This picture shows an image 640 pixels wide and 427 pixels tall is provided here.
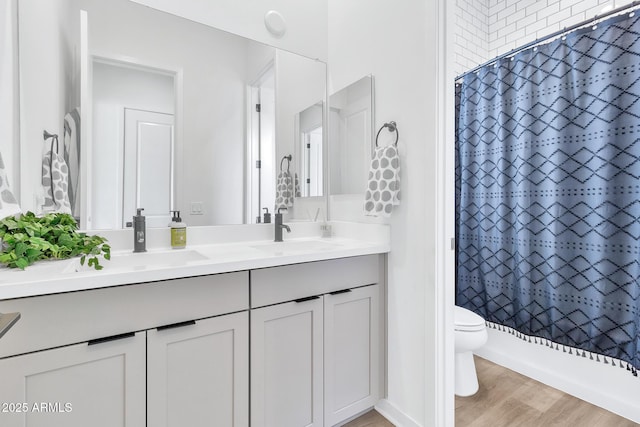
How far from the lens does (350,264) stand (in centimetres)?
153

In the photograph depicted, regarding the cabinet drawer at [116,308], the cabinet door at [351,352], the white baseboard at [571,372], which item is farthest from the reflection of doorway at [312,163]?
the white baseboard at [571,372]

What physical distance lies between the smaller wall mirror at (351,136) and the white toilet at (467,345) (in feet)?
3.15

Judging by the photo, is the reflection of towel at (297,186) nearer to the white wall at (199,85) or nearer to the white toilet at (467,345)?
the white wall at (199,85)

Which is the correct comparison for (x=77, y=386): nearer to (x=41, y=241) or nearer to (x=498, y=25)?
(x=41, y=241)

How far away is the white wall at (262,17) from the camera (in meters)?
1.65

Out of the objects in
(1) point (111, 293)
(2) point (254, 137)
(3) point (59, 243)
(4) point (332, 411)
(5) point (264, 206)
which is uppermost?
(2) point (254, 137)

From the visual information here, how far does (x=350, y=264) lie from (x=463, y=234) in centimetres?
121

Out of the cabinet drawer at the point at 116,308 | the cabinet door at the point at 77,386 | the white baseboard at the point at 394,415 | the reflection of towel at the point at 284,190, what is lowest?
the white baseboard at the point at 394,415

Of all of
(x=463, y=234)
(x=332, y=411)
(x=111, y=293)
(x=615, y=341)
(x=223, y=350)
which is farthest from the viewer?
(x=463, y=234)

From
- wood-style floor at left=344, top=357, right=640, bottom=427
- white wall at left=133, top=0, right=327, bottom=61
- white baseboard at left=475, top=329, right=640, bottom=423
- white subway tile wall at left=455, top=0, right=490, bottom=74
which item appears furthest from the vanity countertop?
white subway tile wall at left=455, top=0, right=490, bottom=74

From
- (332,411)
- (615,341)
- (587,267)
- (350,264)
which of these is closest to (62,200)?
(350,264)

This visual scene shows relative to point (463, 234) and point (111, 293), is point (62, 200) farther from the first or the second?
point (463, 234)

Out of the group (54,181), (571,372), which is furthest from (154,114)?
(571,372)

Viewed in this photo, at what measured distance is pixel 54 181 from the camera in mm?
1267
